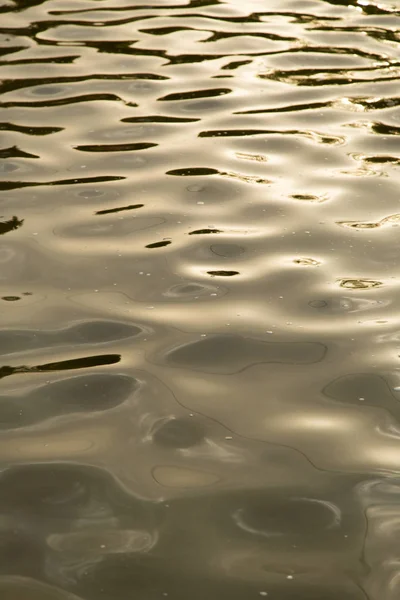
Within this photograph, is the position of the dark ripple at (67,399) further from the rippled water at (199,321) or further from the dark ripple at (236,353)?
the dark ripple at (236,353)

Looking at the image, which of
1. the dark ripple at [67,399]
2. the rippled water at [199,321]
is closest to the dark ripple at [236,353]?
the rippled water at [199,321]

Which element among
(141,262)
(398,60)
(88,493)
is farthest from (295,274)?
(398,60)

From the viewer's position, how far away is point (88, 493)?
6.45 feet

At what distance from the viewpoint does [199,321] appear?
2.55 metres

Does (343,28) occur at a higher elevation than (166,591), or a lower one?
higher

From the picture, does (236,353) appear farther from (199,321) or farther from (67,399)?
(67,399)

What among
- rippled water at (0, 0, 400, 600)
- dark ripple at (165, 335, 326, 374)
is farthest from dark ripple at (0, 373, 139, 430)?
dark ripple at (165, 335, 326, 374)

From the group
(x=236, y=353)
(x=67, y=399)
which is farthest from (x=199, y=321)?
(x=67, y=399)

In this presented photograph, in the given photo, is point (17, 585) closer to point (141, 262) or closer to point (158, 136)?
point (141, 262)

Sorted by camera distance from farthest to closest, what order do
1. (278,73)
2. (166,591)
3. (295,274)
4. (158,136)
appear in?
1. (278,73)
2. (158,136)
3. (295,274)
4. (166,591)

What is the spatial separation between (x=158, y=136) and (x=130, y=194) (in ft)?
1.70

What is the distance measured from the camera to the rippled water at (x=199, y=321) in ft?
6.05

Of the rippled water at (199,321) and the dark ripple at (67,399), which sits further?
the dark ripple at (67,399)

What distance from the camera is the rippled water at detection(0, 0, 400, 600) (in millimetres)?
1843
